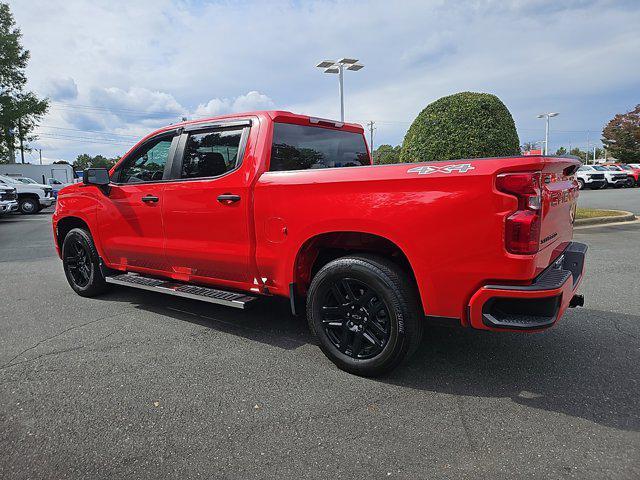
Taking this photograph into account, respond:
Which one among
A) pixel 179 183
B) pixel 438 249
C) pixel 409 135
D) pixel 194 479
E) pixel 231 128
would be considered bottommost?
pixel 194 479

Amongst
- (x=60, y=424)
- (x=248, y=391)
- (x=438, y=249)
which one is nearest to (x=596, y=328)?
(x=438, y=249)

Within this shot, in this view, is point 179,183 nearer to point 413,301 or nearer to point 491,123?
point 413,301

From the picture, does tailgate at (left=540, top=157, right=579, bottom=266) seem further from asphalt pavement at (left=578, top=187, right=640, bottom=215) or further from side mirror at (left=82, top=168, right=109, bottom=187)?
asphalt pavement at (left=578, top=187, right=640, bottom=215)

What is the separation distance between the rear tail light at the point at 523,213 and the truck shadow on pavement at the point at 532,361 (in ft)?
3.40

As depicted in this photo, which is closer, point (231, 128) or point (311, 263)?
point (311, 263)

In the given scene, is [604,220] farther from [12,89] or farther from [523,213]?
[12,89]

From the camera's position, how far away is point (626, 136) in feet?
160

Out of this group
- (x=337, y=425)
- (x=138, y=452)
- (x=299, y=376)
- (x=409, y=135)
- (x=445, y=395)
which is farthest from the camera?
(x=409, y=135)

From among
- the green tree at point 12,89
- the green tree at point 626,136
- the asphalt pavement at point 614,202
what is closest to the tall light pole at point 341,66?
the asphalt pavement at point 614,202

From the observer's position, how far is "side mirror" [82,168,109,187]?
459cm

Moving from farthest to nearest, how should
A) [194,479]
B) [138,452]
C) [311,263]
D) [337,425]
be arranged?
1. [311,263]
2. [337,425]
3. [138,452]
4. [194,479]

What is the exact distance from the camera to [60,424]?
2637 millimetres

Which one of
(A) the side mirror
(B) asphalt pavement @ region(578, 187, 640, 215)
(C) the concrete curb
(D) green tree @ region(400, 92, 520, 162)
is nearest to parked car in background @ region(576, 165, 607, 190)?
(B) asphalt pavement @ region(578, 187, 640, 215)

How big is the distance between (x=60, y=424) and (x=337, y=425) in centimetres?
164
